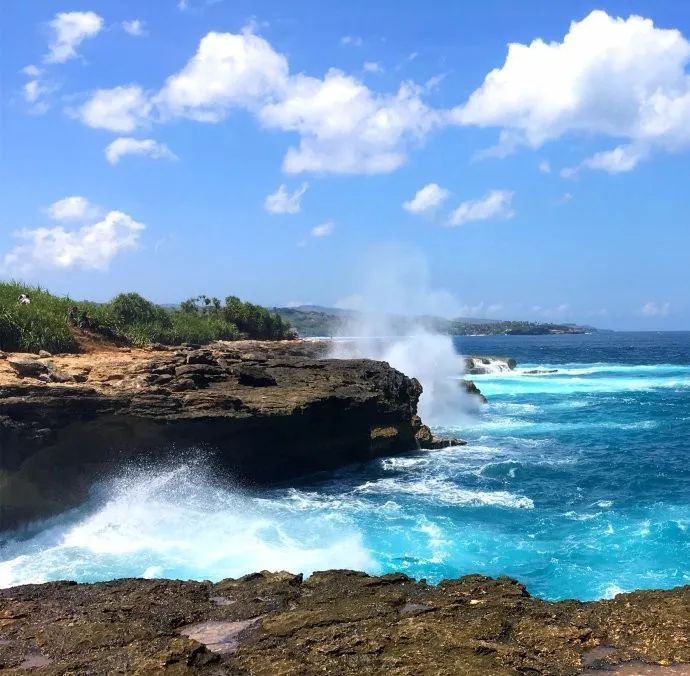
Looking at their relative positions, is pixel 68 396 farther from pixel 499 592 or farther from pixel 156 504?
pixel 499 592

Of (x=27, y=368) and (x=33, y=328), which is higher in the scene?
(x=33, y=328)

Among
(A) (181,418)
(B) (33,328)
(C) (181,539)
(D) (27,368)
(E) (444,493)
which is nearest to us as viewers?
(C) (181,539)

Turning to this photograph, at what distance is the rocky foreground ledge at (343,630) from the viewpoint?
603 centimetres

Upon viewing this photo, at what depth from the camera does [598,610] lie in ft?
23.5

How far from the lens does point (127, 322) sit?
41.4 m

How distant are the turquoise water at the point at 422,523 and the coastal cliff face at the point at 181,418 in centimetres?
84

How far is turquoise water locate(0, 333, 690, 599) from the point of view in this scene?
13.7 metres

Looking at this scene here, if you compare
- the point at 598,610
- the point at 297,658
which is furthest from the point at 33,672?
the point at 598,610

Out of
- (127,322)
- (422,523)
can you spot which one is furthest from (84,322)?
(422,523)

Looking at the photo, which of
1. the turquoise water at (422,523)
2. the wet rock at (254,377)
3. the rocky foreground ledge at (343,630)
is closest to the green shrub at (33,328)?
the wet rock at (254,377)

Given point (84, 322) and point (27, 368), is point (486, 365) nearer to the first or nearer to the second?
point (84, 322)

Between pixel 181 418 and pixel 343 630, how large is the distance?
1262 centimetres

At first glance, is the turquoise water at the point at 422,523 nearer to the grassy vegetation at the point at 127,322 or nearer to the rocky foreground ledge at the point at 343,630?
the rocky foreground ledge at the point at 343,630

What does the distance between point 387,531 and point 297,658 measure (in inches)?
391
